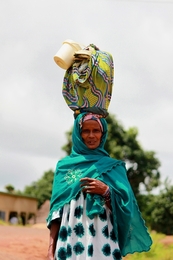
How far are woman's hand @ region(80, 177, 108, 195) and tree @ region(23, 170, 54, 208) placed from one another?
29962 millimetres

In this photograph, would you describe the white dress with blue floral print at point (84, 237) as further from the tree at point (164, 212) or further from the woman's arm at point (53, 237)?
the tree at point (164, 212)

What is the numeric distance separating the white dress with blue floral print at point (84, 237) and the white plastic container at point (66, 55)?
1.18 m

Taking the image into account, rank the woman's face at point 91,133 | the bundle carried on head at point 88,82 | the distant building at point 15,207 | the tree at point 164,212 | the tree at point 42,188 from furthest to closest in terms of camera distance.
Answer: the tree at point 42,188 < the distant building at point 15,207 < the tree at point 164,212 < the bundle carried on head at point 88,82 < the woman's face at point 91,133

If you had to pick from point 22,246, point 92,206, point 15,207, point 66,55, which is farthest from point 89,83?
point 15,207

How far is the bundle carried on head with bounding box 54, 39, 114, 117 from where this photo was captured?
13.2 feet

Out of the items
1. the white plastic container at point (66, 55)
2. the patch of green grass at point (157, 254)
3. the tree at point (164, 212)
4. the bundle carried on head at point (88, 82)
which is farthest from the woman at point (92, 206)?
the tree at point (164, 212)

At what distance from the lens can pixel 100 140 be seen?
12.6 ft

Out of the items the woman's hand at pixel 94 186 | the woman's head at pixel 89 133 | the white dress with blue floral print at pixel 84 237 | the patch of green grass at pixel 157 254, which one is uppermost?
the patch of green grass at pixel 157 254

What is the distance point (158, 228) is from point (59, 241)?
20.9 metres

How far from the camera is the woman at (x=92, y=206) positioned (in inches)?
141

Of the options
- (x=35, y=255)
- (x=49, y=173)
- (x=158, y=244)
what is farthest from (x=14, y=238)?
(x=49, y=173)

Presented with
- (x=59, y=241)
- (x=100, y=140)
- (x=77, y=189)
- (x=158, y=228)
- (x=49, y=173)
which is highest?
(x=49, y=173)

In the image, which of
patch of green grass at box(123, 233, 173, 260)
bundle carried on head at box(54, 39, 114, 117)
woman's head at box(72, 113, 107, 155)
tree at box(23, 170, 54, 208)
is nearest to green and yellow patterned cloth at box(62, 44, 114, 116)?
bundle carried on head at box(54, 39, 114, 117)

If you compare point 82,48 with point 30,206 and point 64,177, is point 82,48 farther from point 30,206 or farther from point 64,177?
point 30,206
